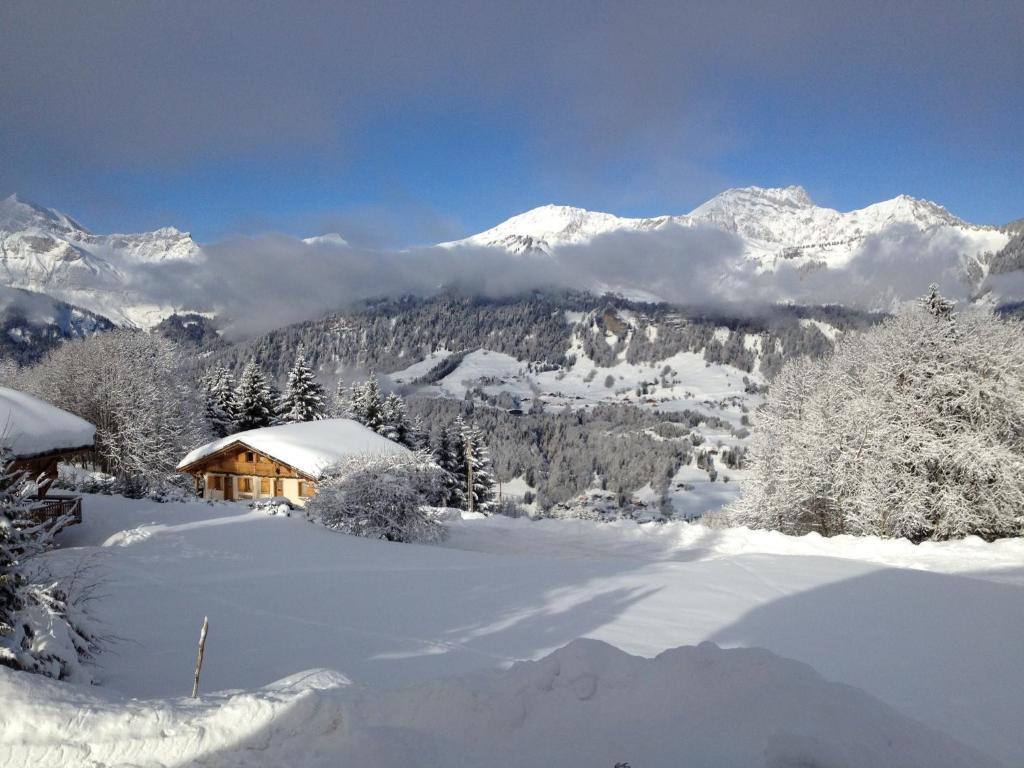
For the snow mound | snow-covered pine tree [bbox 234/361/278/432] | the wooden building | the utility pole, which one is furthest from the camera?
snow-covered pine tree [bbox 234/361/278/432]

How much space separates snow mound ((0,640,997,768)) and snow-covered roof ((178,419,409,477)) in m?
21.7

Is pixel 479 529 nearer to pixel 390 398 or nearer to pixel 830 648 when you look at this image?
pixel 830 648

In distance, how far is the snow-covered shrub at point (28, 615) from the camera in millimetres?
5398

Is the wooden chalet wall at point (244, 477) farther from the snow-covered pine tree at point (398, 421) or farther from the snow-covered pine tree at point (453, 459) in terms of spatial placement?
the snow-covered pine tree at point (453, 459)

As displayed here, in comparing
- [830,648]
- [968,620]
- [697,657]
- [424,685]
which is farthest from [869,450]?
[424,685]

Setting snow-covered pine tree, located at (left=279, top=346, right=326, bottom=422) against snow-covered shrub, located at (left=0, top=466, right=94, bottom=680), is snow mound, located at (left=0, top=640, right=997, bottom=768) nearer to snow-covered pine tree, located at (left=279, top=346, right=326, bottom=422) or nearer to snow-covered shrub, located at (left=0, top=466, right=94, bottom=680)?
snow-covered shrub, located at (left=0, top=466, right=94, bottom=680)

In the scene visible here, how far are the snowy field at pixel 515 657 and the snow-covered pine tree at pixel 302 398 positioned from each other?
26.6 metres

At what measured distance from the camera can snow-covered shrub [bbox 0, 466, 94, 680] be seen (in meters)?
5.40

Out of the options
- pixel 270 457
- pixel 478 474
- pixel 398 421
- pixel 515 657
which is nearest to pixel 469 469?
pixel 478 474

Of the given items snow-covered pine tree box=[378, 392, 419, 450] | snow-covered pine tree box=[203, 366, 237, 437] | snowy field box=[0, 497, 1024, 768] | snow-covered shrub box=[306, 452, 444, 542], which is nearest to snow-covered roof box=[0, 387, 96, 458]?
snowy field box=[0, 497, 1024, 768]

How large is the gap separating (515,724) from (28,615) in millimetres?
5038

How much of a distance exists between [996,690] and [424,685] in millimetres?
7294

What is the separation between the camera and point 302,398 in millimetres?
46531

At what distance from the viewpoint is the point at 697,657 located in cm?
509
